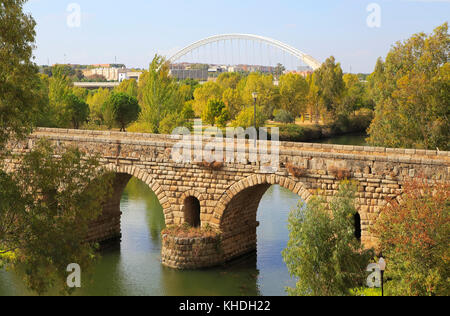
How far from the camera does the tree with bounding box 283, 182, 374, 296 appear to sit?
16.7 meters

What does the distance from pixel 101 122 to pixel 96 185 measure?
155 feet

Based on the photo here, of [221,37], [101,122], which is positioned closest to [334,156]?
[101,122]

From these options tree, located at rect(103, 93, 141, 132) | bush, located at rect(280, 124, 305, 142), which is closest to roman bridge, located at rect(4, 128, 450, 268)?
tree, located at rect(103, 93, 141, 132)

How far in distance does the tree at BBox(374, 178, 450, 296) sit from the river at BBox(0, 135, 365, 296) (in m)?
3.10

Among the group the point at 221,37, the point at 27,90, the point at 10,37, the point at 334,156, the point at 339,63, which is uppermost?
the point at 221,37

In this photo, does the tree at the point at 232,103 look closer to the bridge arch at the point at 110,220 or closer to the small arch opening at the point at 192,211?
the bridge arch at the point at 110,220

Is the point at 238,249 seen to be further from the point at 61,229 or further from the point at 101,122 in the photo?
the point at 101,122

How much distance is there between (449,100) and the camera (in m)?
30.4

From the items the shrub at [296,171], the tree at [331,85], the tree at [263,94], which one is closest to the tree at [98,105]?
the tree at [263,94]

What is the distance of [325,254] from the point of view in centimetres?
1694

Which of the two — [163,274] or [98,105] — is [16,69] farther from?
[98,105]

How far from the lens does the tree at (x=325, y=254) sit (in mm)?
16719

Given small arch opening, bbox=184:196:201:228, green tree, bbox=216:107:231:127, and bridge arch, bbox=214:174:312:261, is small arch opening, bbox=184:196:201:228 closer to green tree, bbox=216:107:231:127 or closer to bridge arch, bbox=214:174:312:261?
bridge arch, bbox=214:174:312:261

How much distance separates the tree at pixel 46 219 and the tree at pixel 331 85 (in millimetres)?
63099
